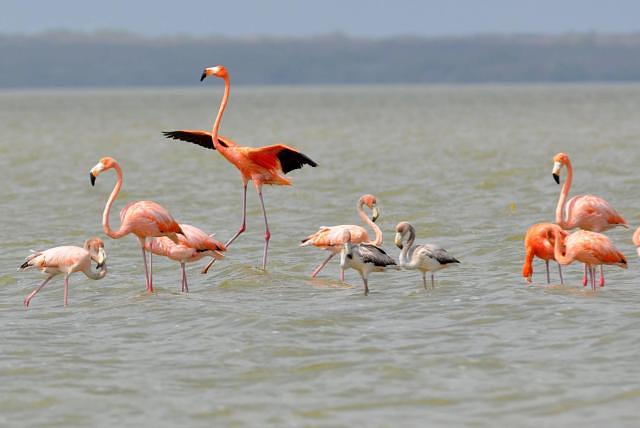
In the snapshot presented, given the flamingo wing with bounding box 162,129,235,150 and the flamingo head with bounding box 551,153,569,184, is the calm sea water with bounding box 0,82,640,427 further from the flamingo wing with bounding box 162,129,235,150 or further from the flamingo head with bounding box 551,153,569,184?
the flamingo wing with bounding box 162,129,235,150

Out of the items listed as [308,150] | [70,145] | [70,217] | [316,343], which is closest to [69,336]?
[316,343]

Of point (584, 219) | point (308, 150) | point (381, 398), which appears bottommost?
point (381, 398)

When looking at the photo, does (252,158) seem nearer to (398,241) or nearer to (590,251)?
(398,241)

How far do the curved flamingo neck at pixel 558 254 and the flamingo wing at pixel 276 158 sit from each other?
2637 millimetres

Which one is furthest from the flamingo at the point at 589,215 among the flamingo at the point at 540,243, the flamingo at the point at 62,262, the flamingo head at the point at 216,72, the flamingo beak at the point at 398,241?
the flamingo at the point at 62,262

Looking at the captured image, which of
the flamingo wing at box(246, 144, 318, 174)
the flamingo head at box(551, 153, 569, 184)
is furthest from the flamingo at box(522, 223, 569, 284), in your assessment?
the flamingo wing at box(246, 144, 318, 174)

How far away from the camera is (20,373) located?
786 cm

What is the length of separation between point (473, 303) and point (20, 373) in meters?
3.62

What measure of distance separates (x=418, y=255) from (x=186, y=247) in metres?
1.98

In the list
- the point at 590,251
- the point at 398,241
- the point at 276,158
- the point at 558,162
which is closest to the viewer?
the point at 590,251

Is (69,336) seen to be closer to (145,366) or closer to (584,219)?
(145,366)

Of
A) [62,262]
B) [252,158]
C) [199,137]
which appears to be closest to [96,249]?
[62,262]

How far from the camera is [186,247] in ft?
34.6

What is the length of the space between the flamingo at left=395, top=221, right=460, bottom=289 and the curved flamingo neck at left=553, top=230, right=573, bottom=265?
80 cm
